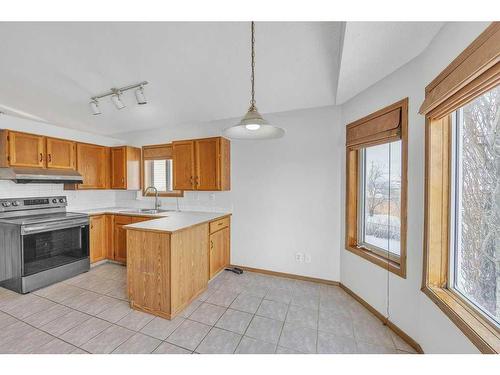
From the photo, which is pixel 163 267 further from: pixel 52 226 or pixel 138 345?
pixel 52 226

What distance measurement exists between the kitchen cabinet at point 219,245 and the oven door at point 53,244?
77.3 inches

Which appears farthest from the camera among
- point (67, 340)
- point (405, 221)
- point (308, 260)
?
point (308, 260)

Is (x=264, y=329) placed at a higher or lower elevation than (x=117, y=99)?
lower

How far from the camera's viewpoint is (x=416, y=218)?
1.70 metres

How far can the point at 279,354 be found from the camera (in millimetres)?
1600

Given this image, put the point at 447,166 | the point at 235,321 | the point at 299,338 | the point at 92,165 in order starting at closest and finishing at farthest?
1. the point at 447,166
2. the point at 299,338
3. the point at 235,321
4. the point at 92,165

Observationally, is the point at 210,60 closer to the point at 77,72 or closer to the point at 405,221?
the point at 77,72

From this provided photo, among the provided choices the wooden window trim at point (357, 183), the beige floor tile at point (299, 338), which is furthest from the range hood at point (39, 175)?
the wooden window trim at point (357, 183)

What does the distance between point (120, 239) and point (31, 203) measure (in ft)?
4.27

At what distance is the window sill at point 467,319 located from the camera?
1.04 m

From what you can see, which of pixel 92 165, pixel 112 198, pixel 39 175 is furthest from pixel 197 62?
pixel 112 198
